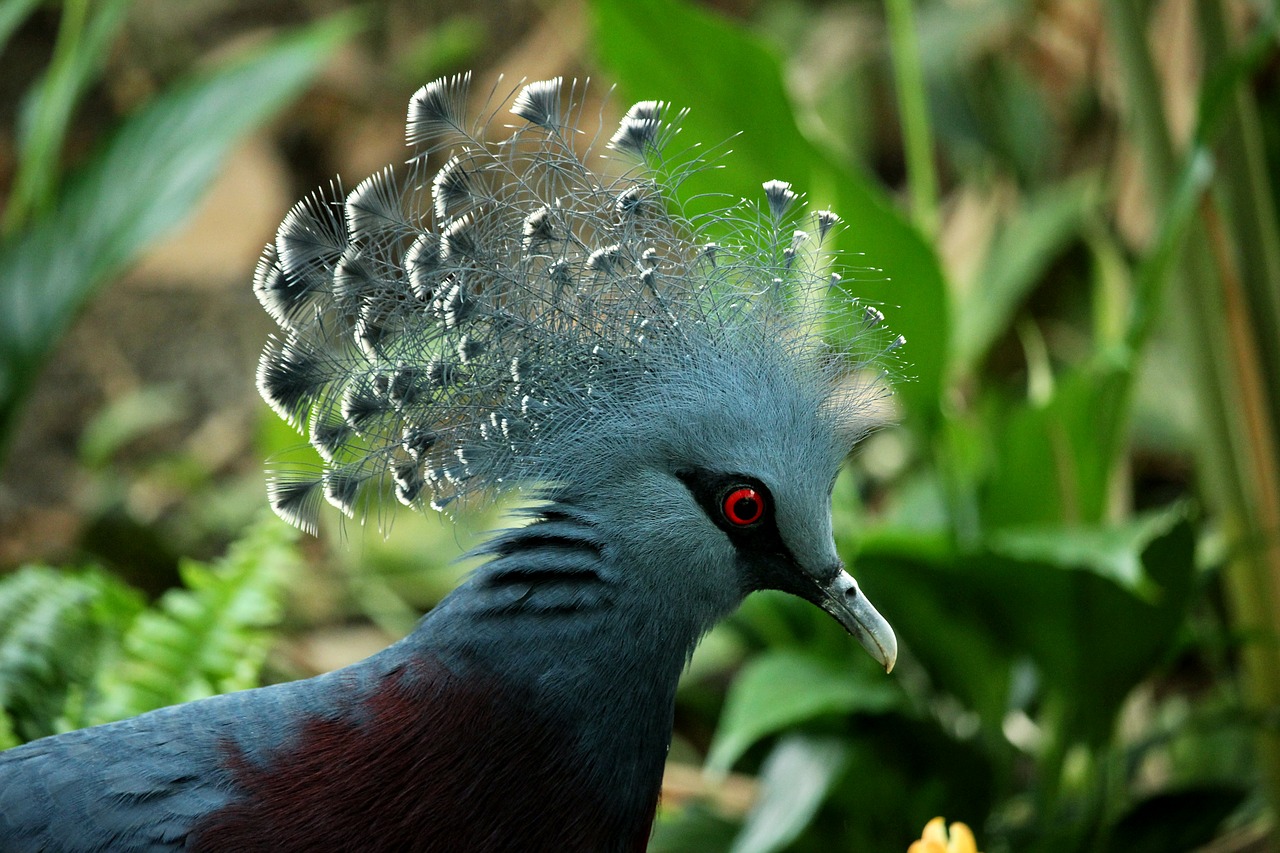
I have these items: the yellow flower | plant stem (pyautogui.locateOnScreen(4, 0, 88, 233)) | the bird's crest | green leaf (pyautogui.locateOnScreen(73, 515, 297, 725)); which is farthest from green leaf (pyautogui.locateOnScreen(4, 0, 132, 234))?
the yellow flower

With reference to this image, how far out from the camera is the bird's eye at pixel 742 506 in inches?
45.9

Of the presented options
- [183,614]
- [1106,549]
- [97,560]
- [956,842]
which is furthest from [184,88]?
[956,842]

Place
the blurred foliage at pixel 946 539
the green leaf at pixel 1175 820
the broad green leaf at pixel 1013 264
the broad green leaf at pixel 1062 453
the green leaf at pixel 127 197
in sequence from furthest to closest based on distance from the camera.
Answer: the broad green leaf at pixel 1013 264 → the green leaf at pixel 127 197 → the broad green leaf at pixel 1062 453 → the green leaf at pixel 1175 820 → the blurred foliage at pixel 946 539

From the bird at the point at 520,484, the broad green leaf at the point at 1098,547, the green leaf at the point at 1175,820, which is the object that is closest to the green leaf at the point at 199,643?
the bird at the point at 520,484

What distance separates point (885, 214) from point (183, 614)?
49.9 inches

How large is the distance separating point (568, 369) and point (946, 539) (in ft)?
3.35

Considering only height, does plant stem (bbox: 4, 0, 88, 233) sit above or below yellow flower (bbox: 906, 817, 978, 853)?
above

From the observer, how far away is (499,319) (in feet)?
3.84

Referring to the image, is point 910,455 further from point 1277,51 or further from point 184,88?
point 184,88

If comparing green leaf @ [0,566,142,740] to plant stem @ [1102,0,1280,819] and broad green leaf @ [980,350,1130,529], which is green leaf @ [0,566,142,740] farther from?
plant stem @ [1102,0,1280,819]

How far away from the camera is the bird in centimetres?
112

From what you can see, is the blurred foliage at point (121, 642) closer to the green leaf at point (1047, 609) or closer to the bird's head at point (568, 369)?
the bird's head at point (568, 369)

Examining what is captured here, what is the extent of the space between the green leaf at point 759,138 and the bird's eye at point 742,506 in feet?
3.05

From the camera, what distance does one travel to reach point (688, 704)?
299cm
